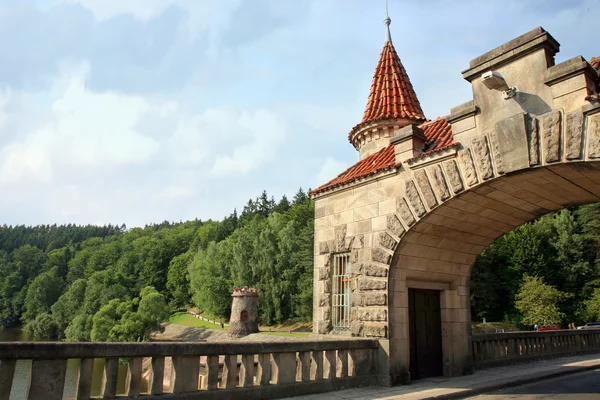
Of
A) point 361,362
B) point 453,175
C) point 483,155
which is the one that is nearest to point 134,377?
point 361,362

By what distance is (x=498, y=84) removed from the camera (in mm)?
6781

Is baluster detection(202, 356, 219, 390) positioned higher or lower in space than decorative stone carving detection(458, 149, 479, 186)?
lower

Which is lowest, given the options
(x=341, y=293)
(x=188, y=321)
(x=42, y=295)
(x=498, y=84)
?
(x=188, y=321)

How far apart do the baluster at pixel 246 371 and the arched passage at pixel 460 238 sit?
310cm

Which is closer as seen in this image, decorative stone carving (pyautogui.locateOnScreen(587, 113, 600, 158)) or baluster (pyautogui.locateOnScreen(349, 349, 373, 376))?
decorative stone carving (pyautogui.locateOnScreen(587, 113, 600, 158))

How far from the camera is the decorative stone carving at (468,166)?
712cm

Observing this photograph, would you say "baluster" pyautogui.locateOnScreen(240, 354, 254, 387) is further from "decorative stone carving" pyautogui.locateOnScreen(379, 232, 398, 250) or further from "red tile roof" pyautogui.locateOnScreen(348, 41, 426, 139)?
"red tile roof" pyautogui.locateOnScreen(348, 41, 426, 139)

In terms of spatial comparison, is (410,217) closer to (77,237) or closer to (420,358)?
(420,358)

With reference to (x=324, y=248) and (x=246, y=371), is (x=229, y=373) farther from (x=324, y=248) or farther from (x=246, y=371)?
(x=324, y=248)

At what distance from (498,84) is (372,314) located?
471 cm

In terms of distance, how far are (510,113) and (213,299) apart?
5163cm

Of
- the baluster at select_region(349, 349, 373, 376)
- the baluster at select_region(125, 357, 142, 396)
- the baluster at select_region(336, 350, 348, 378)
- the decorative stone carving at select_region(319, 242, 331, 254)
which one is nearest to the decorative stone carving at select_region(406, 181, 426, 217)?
the decorative stone carving at select_region(319, 242, 331, 254)

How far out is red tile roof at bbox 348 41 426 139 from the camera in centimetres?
1191

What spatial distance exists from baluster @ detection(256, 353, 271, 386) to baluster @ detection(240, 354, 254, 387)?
0.52 feet
